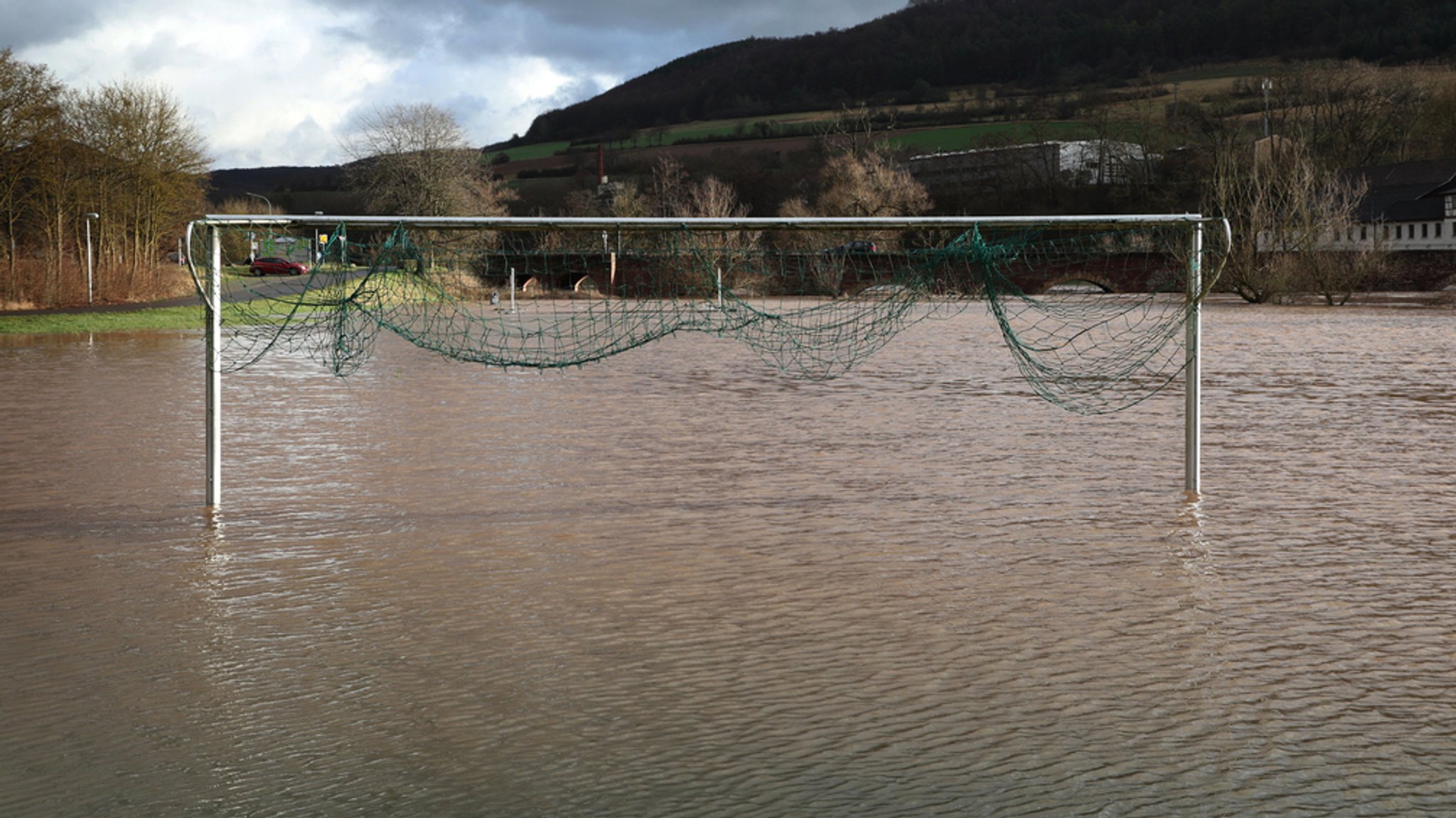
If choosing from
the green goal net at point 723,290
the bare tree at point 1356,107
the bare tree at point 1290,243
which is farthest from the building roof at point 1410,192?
the green goal net at point 723,290

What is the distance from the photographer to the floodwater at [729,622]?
183 inches

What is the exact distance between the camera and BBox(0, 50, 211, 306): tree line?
43.5 m

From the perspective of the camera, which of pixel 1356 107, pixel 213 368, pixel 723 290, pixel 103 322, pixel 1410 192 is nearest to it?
pixel 213 368

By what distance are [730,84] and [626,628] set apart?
550ft

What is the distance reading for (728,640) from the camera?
648cm

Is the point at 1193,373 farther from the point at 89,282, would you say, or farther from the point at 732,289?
the point at 89,282

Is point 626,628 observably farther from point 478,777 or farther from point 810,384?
point 810,384

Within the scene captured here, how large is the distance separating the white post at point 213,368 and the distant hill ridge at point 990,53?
152851mm

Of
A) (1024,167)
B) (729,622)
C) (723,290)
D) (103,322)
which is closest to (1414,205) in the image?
(1024,167)

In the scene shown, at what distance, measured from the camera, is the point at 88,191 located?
49062 mm

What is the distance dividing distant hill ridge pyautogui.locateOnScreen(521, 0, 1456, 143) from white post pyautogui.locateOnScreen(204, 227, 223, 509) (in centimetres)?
15285

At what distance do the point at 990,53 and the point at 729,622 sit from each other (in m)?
176

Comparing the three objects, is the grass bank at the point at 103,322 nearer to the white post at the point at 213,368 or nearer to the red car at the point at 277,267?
the white post at the point at 213,368

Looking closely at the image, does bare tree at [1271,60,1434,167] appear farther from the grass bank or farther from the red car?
the grass bank
